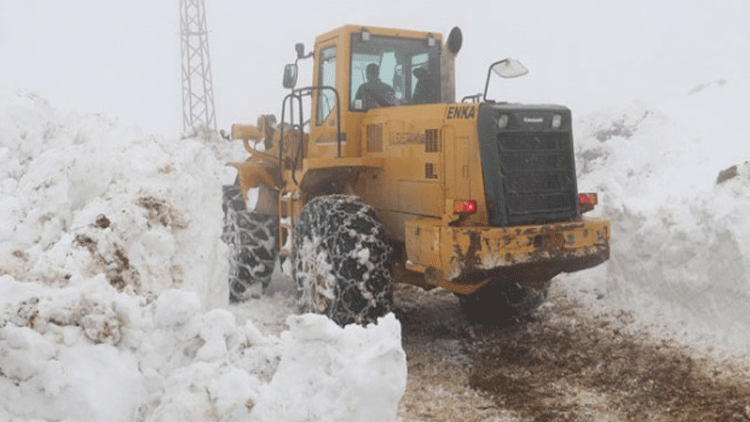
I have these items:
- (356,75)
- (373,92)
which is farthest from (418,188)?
(356,75)

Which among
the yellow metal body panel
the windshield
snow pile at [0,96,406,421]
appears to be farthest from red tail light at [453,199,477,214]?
snow pile at [0,96,406,421]

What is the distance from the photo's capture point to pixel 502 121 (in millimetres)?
6234

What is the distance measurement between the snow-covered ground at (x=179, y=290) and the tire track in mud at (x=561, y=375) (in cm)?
48

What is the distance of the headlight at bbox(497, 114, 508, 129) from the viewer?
6209mm

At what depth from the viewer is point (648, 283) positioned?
7.60 metres

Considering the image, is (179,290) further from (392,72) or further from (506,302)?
(506,302)

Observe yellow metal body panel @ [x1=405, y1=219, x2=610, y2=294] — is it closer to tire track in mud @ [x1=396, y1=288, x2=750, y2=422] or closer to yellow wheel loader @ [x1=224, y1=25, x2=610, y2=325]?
yellow wheel loader @ [x1=224, y1=25, x2=610, y2=325]

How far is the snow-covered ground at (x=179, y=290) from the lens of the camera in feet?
11.6

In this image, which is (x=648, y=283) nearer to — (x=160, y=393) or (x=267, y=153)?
(x=267, y=153)

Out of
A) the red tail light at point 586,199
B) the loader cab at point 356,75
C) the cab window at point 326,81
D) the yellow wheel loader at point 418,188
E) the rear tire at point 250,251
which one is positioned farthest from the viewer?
the rear tire at point 250,251

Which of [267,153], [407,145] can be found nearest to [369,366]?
[407,145]

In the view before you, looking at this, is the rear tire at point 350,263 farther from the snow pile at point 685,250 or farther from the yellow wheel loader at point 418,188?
the snow pile at point 685,250

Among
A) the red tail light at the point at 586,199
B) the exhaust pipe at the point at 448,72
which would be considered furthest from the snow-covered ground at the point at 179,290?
the exhaust pipe at the point at 448,72

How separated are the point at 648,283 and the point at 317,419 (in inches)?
200
